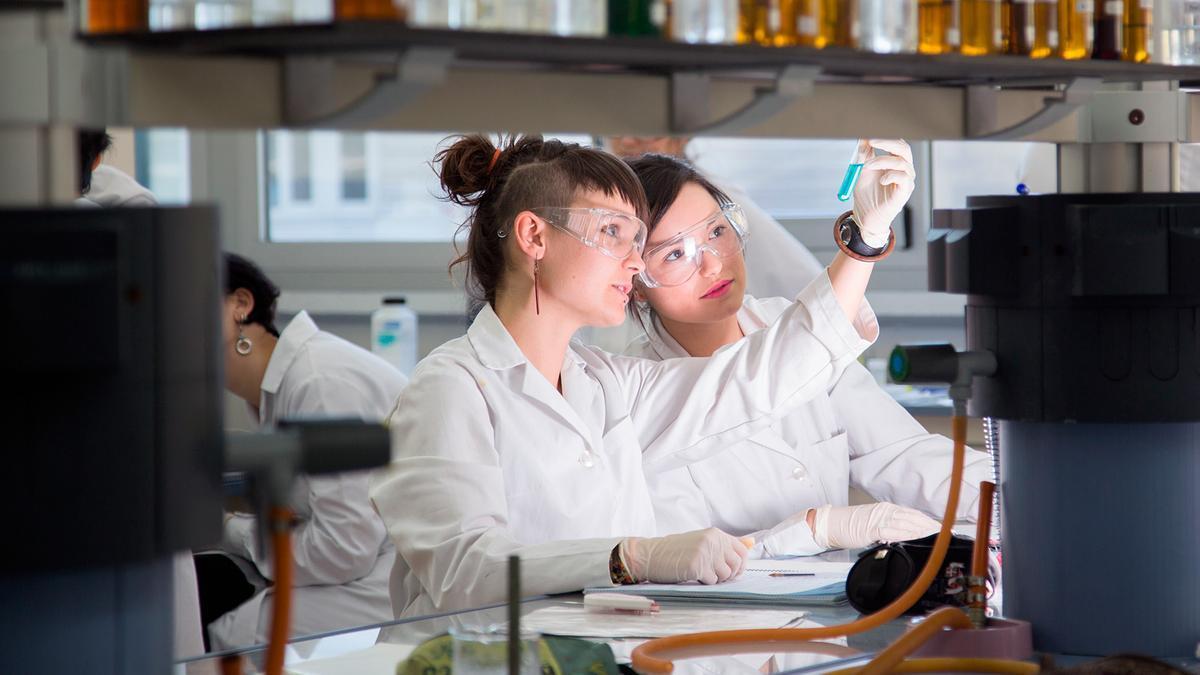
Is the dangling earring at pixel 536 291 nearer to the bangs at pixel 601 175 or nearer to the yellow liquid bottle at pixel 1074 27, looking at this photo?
the bangs at pixel 601 175

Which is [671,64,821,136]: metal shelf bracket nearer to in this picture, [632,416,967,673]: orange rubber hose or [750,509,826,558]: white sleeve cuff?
[632,416,967,673]: orange rubber hose

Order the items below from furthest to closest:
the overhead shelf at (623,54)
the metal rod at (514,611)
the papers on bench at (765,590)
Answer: the papers on bench at (765,590)
the metal rod at (514,611)
the overhead shelf at (623,54)

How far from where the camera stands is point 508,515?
2.15m

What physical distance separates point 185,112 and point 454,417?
1.15 metres

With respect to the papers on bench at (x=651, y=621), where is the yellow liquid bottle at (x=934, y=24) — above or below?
above

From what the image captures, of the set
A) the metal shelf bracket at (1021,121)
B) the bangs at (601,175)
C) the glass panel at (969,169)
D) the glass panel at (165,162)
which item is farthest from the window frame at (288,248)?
the metal shelf bracket at (1021,121)

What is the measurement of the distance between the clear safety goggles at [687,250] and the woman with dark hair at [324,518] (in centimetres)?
67

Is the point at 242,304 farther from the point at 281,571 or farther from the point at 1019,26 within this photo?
the point at 281,571

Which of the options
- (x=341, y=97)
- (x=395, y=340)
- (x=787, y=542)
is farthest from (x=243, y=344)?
(x=341, y=97)

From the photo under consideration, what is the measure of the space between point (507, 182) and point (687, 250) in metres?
0.48

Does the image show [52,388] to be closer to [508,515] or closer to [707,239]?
[508,515]

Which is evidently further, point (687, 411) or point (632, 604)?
point (687, 411)

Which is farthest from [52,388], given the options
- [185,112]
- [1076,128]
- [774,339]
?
[774,339]

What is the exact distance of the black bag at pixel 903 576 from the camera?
1.63 meters
